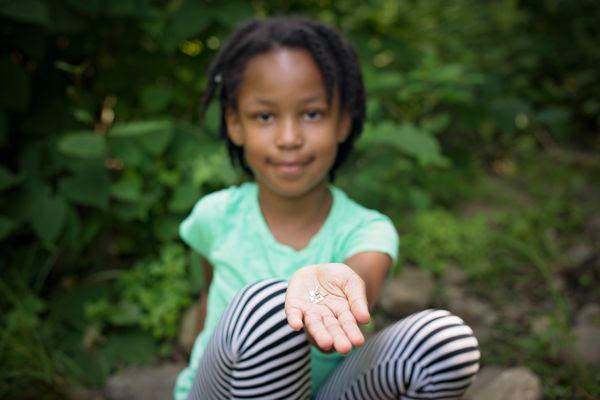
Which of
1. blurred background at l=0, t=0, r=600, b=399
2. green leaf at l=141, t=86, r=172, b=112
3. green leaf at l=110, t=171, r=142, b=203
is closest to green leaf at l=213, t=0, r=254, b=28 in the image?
blurred background at l=0, t=0, r=600, b=399

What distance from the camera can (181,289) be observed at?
2143 millimetres

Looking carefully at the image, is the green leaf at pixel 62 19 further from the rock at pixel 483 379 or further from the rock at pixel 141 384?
the rock at pixel 483 379

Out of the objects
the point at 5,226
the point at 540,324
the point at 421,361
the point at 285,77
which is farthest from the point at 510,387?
the point at 5,226

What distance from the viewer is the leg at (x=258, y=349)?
101 cm

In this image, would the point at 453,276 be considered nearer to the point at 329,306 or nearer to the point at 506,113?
the point at 506,113

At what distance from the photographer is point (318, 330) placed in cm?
86

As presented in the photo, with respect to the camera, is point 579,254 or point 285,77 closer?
point 285,77

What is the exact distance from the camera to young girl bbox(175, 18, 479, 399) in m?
1.02

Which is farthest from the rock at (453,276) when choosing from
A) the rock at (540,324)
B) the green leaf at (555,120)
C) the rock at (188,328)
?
the rock at (188,328)

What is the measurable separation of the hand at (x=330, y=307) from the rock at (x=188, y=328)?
1.14 meters

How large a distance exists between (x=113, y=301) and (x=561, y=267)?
5.84 ft

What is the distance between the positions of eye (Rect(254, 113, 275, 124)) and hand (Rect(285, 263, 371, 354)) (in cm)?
43

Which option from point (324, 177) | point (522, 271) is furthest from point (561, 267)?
point (324, 177)

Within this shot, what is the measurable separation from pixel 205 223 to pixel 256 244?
0.54ft
